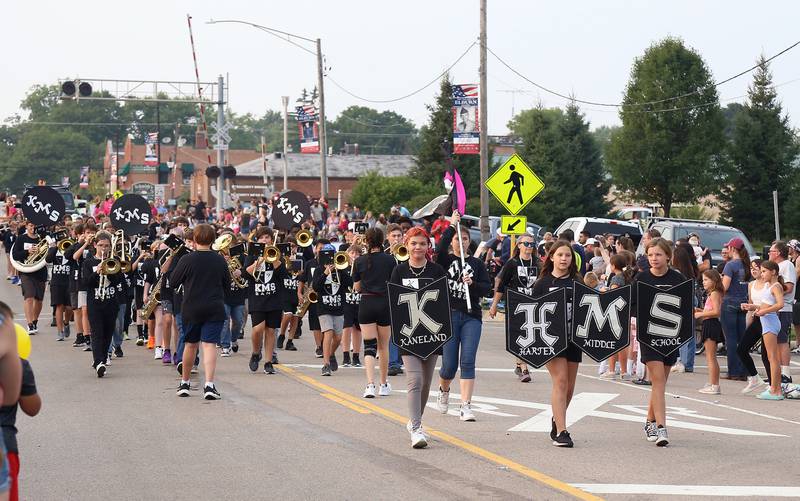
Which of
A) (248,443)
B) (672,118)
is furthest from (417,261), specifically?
(672,118)

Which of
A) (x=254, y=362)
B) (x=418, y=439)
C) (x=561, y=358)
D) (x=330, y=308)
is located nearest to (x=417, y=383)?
(x=418, y=439)

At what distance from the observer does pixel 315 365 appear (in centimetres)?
1647

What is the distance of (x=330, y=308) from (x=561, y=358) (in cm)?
551

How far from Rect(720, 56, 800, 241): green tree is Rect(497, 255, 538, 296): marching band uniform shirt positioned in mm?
38536

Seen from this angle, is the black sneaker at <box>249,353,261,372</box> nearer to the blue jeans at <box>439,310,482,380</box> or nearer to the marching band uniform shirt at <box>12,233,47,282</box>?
the blue jeans at <box>439,310,482,380</box>

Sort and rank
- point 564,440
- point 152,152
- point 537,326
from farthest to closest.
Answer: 1. point 152,152
2. point 537,326
3. point 564,440

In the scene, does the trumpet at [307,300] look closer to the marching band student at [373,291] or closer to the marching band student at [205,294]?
the marching band student at [373,291]

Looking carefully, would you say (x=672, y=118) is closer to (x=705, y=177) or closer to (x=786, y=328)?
(x=705, y=177)

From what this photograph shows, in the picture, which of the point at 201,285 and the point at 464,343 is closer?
the point at 464,343

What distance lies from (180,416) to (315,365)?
4865 millimetres

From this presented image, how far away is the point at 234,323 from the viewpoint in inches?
723

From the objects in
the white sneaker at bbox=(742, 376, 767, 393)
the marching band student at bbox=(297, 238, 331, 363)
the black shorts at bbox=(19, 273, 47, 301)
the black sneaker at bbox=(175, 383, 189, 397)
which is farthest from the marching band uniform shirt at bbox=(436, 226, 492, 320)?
the black shorts at bbox=(19, 273, 47, 301)

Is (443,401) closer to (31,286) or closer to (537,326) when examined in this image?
(537,326)

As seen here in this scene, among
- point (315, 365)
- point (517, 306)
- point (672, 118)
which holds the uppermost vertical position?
point (672, 118)
